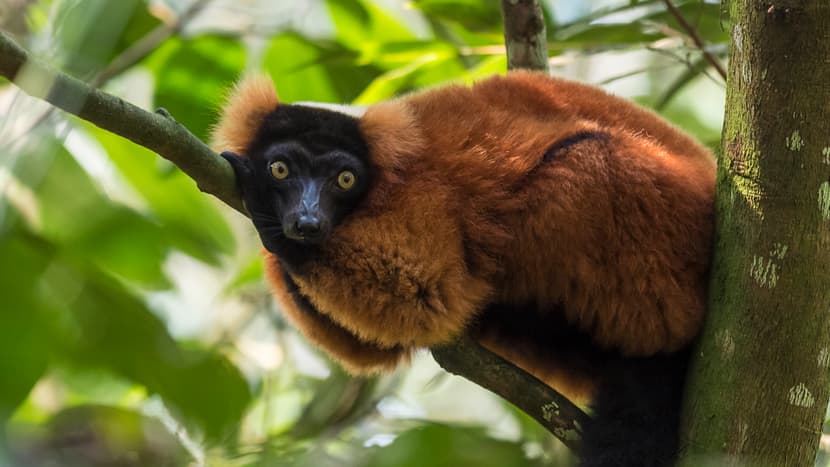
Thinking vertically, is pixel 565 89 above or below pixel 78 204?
below

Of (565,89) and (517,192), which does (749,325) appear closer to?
(517,192)

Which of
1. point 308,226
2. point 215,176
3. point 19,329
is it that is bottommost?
point 308,226

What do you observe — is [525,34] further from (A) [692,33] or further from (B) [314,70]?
(B) [314,70]

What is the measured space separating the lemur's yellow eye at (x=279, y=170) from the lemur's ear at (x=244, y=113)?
37cm

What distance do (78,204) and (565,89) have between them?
10.5 ft

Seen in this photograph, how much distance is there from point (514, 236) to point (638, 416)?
31.8 inches

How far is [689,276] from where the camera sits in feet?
10.9

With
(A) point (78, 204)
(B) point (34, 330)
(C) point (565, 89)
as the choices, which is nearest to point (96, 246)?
(A) point (78, 204)

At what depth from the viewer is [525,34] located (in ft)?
14.3

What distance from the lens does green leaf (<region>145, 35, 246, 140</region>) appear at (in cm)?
467

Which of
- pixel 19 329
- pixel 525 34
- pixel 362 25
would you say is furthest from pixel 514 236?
pixel 19 329

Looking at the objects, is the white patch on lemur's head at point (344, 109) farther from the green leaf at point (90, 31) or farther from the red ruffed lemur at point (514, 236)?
the green leaf at point (90, 31)

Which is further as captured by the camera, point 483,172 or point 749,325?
point 483,172

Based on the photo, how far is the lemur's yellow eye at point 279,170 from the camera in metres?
3.61
